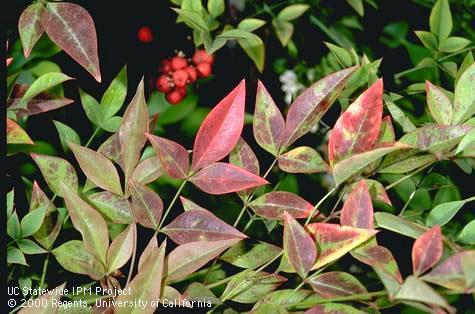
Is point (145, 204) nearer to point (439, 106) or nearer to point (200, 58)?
point (439, 106)

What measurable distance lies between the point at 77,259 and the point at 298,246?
0.16 m

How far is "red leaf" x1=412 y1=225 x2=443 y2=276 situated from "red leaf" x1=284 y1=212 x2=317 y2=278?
0.21 ft

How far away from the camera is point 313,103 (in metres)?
0.47

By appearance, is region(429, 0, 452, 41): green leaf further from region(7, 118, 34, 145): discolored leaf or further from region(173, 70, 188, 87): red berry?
region(7, 118, 34, 145): discolored leaf

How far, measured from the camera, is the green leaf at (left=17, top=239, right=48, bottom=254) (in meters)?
0.49

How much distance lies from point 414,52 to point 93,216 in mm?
867

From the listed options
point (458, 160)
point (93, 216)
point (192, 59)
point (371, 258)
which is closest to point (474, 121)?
point (458, 160)

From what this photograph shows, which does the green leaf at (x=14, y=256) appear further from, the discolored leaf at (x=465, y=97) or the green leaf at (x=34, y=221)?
the discolored leaf at (x=465, y=97)

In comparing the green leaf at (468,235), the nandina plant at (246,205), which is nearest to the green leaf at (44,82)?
the nandina plant at (246,205)

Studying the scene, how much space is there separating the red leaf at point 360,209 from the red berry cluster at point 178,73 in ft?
1.75

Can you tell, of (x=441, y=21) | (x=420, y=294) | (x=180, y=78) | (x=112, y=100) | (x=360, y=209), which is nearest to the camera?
(x=420, y=294)

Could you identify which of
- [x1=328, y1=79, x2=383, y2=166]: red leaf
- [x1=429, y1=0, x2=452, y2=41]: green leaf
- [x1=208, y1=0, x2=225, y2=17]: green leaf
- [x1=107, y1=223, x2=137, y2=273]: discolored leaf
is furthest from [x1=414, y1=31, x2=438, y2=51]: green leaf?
→ [x1=107, y1=223, x2=137, y2=273]: discolored leaf

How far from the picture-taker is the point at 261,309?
428mm

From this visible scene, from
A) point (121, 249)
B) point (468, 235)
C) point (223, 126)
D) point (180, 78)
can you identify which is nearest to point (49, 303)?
point (121, 249)
